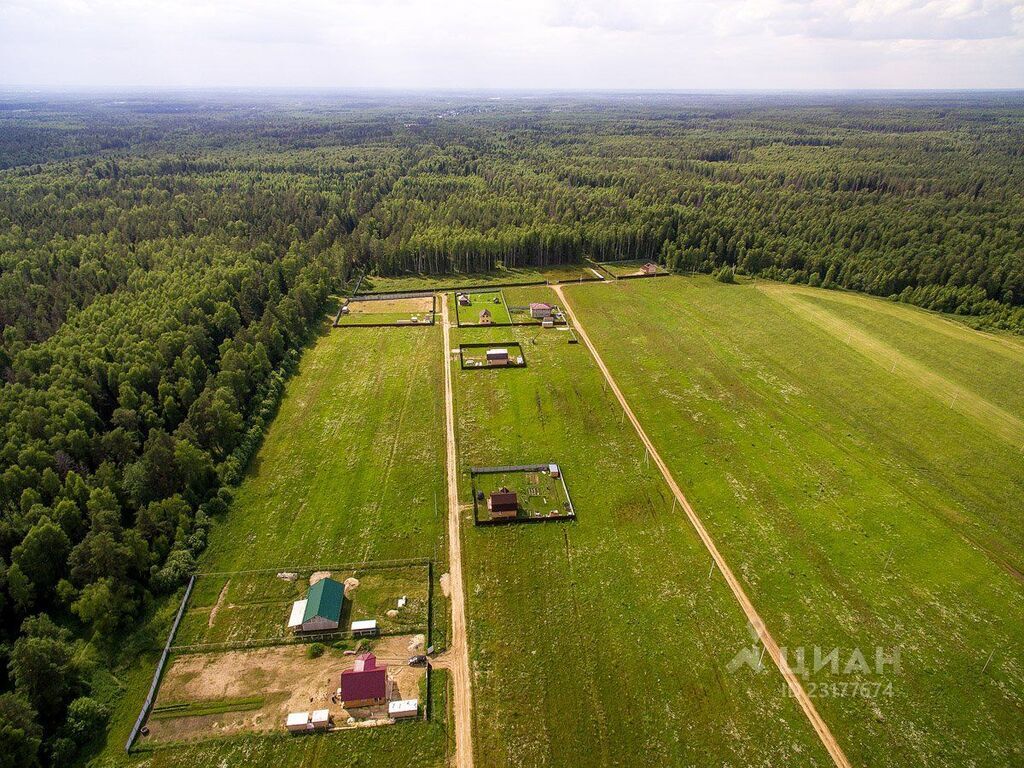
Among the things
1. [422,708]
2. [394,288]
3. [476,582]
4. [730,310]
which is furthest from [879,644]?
[394,288]

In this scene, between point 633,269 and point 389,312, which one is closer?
point 389,312

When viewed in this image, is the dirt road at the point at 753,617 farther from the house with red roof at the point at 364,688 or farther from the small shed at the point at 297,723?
the small shed at the point at 297,723

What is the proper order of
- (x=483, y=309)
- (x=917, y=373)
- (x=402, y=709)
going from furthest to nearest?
(x=483, y=309) → (x=917, y=373) → (x=402, y=709)

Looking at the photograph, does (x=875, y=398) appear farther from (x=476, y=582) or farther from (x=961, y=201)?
(x=961, y=201)

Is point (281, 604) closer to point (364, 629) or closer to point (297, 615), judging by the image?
point (297, 615)

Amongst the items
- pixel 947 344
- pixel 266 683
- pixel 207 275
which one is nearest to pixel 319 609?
pixel 266 683

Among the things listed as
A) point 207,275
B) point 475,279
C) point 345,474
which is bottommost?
point 345,474
